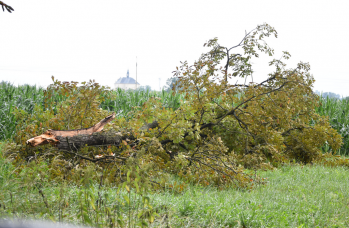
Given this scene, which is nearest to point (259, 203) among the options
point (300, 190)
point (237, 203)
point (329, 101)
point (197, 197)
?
point (237, 203)

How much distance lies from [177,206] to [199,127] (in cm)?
261

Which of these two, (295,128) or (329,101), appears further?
(329,101)

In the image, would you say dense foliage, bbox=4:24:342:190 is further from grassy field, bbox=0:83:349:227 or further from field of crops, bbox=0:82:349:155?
field of crops, bbox=0:82:349:155

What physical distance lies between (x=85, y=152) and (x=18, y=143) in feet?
4.13

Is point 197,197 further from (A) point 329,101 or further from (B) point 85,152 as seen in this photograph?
(A) point 329,101

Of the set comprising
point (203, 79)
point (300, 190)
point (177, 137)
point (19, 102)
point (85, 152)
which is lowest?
point (300, 190)

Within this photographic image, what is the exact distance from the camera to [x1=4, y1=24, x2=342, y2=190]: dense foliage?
4.64 m

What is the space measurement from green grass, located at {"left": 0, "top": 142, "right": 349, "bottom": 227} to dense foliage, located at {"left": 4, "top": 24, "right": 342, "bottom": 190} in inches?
20.8

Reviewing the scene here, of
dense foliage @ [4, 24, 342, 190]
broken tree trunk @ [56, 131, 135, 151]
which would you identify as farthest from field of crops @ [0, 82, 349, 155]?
broken tree trunk @ [56, 131, 135, 151]

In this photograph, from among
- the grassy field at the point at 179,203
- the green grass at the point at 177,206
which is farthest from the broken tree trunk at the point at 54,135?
the green grass at the point at 177,206

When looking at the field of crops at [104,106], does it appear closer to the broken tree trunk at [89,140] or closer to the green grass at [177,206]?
the broken tree trunk at [89,140]

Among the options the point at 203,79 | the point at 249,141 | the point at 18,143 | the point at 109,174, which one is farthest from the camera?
the point at 249,141

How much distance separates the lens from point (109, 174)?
4.57m

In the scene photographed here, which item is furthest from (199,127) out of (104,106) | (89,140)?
(104,106)
